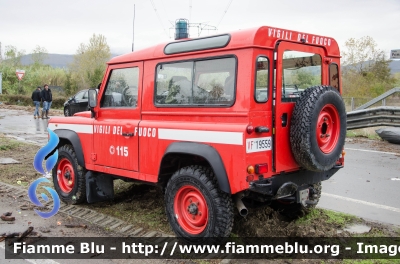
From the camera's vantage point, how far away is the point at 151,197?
20.2ft

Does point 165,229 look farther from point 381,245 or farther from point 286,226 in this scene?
point 381,245

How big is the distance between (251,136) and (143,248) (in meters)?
1.77

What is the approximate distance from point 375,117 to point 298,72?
881 centimetres

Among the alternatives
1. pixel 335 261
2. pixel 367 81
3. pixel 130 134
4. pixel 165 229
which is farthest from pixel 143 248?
pixel 367 81

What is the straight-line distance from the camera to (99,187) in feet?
19.1

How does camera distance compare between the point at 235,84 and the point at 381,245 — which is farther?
the point at 381,245

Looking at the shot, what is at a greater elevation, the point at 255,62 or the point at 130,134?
the point at 255,62

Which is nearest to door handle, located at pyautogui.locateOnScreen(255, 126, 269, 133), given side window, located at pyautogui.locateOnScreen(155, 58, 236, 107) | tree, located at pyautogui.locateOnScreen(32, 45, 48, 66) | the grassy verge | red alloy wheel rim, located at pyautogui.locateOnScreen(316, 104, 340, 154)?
side window, located at pyautogui.locateOnScreen(155, 58, 236, 107)

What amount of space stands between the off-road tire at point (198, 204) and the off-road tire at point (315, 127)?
3.01 feet

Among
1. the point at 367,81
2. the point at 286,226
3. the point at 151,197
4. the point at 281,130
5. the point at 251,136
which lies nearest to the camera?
the point at 251,136

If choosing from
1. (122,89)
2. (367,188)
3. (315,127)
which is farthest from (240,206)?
(367,188)

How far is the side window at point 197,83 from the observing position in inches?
162

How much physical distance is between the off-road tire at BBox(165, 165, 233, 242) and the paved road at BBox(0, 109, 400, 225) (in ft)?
8.22

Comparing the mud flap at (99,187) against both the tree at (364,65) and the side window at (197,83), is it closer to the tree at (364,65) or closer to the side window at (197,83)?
the side window at (197,83)
